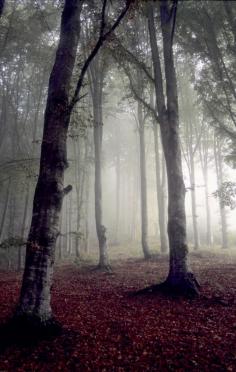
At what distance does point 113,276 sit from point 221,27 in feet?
37.1

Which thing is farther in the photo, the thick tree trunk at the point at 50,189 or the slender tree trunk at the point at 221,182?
the slender tree trunk at the point at 221,182

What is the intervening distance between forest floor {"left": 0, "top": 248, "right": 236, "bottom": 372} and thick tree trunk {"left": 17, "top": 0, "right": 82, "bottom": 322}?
752mm

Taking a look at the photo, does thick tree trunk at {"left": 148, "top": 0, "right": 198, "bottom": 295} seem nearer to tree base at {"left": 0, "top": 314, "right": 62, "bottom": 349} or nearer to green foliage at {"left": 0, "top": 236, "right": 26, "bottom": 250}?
tree base at {"left": 0, "top": 314, "right": 62, "bottom": 349}

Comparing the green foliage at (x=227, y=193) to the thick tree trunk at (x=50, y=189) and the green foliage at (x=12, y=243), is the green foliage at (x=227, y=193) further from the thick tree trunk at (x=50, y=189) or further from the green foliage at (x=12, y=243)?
the green foliage at (x=12, y=243)

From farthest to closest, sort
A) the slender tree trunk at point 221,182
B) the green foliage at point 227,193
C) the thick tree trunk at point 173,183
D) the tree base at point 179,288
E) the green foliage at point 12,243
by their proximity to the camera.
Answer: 1. the slender tree trunk at point 221,182
2. the green foliage at point 227,193
3. the thick tree trunk at point 173,183
4. the tree base at point 179,288
5. the green foliage at point 12,243

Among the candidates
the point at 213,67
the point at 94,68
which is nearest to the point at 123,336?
the point at 213,67

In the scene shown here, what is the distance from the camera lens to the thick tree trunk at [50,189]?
17.5 ft

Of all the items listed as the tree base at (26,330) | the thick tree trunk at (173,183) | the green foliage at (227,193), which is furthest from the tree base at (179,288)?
the green foliage at (227,193)

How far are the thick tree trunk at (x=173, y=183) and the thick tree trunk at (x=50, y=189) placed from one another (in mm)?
4057

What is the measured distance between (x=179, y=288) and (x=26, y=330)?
4.49 meters

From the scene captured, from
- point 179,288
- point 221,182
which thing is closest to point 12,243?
point 179,288

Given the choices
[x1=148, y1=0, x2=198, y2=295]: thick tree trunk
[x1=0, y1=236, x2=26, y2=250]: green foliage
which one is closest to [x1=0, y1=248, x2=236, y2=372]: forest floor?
[x1=148, y1=0, x2=198, y2=295]: thick tree trunk

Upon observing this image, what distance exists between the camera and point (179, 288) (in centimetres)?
819

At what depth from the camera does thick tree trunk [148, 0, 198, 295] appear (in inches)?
330
